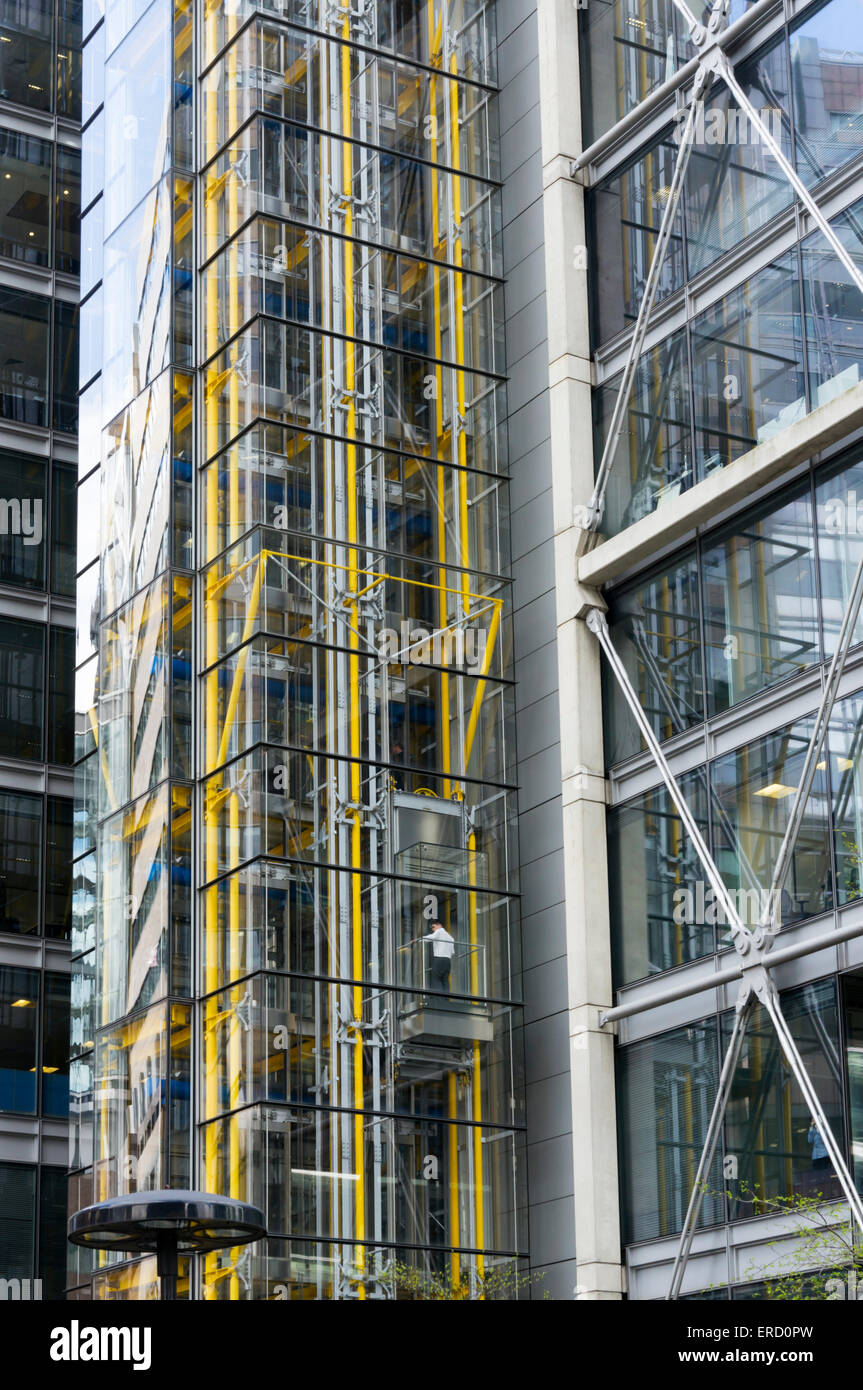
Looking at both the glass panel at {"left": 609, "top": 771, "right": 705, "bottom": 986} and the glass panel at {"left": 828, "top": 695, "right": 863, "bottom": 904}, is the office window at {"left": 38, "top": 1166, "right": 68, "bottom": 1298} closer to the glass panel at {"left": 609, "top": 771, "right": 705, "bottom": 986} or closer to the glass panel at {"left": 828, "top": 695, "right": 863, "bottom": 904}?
the glass panel at {"left": 609, "top": 771, "right": 705, "bottom": 986}

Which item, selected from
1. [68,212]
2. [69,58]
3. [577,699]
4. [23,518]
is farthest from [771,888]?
[69,58]

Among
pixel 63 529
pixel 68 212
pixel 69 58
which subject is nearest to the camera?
pixel 63 529

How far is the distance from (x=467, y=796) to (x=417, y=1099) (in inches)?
175

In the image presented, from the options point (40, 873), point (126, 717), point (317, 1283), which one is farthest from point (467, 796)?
point (40, 873)

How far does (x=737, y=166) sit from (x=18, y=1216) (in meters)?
20.4

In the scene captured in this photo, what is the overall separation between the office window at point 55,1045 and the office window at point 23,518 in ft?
24.1

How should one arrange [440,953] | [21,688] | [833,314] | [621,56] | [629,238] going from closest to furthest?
[833,314] < [440,953] < [629,238] < [621,56] < [21,688]

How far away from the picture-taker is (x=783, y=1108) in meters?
23.7

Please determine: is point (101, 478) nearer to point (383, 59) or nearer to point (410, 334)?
point (410, 334)

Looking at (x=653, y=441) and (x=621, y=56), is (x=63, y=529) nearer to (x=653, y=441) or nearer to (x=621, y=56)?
(x=621, y=56)

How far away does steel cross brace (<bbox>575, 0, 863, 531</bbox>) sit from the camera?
26656 mm

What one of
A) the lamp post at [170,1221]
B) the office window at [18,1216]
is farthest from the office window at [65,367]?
the lamp post at [170,1221]

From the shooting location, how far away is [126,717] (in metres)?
31.0

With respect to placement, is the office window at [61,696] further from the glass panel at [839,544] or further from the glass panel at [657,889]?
the glass panel at [839,544]
